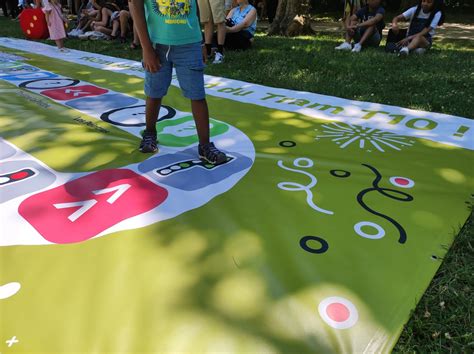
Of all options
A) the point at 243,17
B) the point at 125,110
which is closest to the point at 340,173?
the point at 125,110

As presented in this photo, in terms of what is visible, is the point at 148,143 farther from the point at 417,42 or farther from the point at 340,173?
the point at 417,42

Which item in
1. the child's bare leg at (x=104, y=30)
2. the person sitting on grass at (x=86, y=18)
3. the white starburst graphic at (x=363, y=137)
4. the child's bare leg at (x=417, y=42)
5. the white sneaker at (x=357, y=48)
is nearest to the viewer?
the white starburst graphic at (x=363, y=137)

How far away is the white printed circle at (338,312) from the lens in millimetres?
1183

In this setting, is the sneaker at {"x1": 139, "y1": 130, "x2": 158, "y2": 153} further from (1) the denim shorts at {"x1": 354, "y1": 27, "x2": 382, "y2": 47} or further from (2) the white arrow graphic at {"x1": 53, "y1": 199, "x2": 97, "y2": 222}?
(1) the denim shorts at {"x1": 354, "y1": 27, "x2": 382, "y2": 47}

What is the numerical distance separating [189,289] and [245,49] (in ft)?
17.2

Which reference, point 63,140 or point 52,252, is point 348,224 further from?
point 63,140

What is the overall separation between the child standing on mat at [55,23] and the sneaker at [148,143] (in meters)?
4.53

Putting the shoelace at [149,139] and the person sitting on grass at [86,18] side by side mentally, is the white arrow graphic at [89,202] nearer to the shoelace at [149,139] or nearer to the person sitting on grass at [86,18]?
the shoelace at [149,139]

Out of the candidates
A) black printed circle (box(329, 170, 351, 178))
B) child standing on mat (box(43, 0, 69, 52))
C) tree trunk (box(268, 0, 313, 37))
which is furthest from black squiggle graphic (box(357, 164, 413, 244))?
tree trunk (box(268, 0, 313, 37))

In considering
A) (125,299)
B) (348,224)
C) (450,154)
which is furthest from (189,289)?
(450,154)

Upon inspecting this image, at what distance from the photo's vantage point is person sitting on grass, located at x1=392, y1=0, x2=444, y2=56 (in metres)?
5.24

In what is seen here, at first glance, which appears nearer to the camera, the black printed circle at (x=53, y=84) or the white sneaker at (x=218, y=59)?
the black printed circle at (x=53, y=84)

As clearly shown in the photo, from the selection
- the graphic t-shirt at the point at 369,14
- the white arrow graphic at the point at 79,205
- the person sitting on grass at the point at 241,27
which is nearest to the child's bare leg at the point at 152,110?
the white arrow graphic at the point at 79,205

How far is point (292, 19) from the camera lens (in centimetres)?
813
